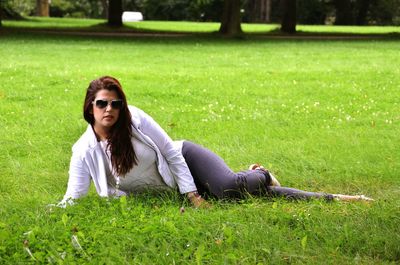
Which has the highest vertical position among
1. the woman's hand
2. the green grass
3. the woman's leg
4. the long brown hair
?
the long brown hair

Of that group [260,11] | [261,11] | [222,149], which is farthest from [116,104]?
[260,11]

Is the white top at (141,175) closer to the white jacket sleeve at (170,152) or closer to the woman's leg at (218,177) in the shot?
the white jacket sleeve at (170,152)

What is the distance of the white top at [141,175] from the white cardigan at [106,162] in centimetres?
4

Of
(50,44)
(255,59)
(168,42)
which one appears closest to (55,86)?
(255,59)

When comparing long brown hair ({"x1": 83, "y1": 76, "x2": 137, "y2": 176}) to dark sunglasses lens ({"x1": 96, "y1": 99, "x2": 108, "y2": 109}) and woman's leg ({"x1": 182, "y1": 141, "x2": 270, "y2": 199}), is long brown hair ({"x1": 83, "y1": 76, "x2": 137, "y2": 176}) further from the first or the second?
woman's leg ({"x1": 182, "y1": 141, "x2": 270, "y2": 199})

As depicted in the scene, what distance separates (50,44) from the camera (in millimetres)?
21125

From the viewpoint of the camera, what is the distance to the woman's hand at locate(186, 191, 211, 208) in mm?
5219

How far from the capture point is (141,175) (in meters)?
5.34

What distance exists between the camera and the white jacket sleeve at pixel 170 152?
5215 millimetres

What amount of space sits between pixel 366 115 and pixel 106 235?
21.1 ft

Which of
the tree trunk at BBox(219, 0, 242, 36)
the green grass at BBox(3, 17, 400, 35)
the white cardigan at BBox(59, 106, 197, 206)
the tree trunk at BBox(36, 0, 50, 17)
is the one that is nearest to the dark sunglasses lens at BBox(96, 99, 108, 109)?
the white cardigan at BBox(59, 106, 197, 206)

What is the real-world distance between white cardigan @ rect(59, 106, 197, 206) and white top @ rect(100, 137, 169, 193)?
0.04 m

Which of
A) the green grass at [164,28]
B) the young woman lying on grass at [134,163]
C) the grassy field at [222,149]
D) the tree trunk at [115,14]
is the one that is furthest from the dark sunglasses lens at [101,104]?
the tree trunk at [115,14]

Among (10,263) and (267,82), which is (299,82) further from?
(10,263)
